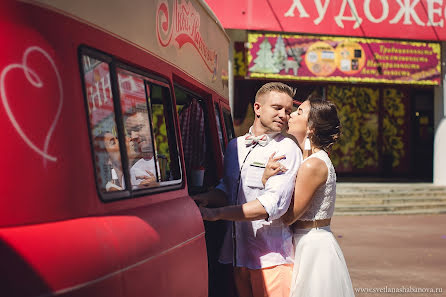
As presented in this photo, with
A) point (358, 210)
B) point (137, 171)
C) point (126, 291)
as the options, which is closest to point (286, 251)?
point (137, 171)

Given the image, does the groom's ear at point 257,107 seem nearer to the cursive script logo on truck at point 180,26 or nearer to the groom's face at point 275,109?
the groom's face at point 275,109

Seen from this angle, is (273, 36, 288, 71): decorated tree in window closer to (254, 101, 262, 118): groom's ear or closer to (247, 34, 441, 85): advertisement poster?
(247, 34, 441, 85): advertisement poster

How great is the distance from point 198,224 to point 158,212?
0.49 metres

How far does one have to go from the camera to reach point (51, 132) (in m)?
1.86

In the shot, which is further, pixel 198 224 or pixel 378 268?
pixel 378 268

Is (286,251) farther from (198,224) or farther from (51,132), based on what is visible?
(51,132)

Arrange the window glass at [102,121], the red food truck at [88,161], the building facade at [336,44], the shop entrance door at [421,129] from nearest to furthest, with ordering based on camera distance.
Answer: the red food truck at [88,161]
the window glass at [102,121]
the building facade at [336,44]
the shop entrance door at [421,129]

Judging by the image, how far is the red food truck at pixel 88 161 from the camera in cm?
175

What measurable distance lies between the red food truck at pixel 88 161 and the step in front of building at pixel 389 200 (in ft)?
36.3

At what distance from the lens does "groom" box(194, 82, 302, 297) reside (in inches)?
125

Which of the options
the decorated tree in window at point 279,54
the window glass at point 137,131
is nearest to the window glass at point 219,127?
the window glass at point 137,131

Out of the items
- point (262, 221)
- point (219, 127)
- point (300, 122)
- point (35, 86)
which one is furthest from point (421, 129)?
point (35, 86)

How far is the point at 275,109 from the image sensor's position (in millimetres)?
3283

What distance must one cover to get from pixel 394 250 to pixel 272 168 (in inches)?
259
